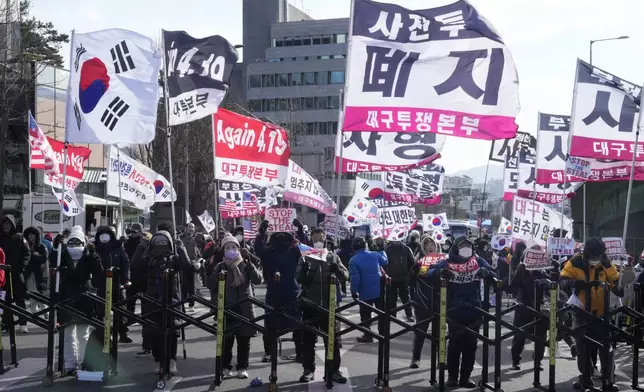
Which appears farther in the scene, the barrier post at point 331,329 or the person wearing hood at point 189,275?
the person wearing hood at point 189,275

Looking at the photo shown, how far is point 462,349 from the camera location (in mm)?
10086

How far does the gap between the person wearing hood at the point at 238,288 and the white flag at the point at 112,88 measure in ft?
10.6

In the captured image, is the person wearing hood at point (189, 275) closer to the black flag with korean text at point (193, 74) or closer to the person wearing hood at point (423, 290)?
the black flag with korean text at point (193, 74)

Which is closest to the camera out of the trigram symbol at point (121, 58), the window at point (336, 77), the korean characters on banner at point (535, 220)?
the trigram symbol at point (121, 58)

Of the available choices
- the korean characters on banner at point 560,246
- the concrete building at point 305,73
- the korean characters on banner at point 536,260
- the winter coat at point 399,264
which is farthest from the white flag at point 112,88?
the concrete building at point 305,73

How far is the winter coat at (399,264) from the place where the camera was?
619 inches

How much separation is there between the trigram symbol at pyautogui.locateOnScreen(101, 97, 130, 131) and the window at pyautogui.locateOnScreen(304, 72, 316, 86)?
7223 cm

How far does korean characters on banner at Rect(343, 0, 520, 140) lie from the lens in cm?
1116

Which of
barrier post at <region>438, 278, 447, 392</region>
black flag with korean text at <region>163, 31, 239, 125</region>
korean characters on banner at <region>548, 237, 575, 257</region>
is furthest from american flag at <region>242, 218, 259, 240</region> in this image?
barrier post at <region>438, 278, 447, 392</region>

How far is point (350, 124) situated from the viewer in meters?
11.2

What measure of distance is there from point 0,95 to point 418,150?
90.7ft

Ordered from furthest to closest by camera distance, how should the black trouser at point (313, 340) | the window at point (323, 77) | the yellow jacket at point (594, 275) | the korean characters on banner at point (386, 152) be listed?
the window at point (323, 77), the korean characters on banner at point (386, 152), the yellow jacket at point (594, 275), the black trouser at point (313, 340)

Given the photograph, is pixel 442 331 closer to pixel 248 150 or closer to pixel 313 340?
pixel 313 340

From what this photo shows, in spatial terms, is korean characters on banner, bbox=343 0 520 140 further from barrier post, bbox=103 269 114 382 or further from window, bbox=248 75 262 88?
window, bbox=248 75 262 88
